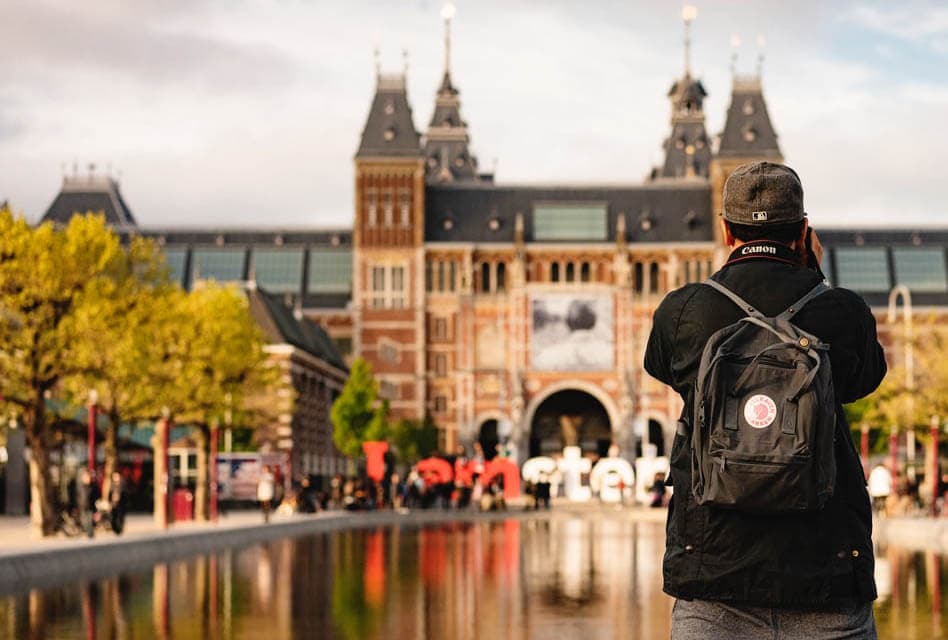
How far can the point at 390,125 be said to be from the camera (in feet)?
352

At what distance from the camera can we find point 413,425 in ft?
327

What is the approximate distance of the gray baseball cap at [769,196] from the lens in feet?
16.7

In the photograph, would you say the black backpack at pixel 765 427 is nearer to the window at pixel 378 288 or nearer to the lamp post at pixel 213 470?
the lamp post at pixel 213 470

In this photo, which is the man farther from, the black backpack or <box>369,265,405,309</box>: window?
<box>369,265,405,309</box>: window

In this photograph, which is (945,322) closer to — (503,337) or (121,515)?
(503,337)

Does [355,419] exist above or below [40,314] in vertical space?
below

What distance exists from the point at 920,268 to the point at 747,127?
48.5 feet

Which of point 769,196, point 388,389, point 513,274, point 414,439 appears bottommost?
point 769,196

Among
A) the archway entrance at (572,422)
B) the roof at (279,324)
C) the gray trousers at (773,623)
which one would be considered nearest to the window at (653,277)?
the archway entrance at (572,422)

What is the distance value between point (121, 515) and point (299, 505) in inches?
910

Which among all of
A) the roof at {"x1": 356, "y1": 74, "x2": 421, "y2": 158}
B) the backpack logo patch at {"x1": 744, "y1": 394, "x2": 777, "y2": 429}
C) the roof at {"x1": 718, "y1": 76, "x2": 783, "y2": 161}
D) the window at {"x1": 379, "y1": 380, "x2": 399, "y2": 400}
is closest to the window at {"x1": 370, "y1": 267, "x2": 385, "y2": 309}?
the window at {"x1": 379, "y1": 380, "x2": 399, "y2": 400}

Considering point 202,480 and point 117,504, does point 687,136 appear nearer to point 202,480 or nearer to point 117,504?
point 202,480

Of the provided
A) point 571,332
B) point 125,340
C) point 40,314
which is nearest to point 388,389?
point 571,332

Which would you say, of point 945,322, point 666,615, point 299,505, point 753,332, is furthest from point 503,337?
point 753,332
